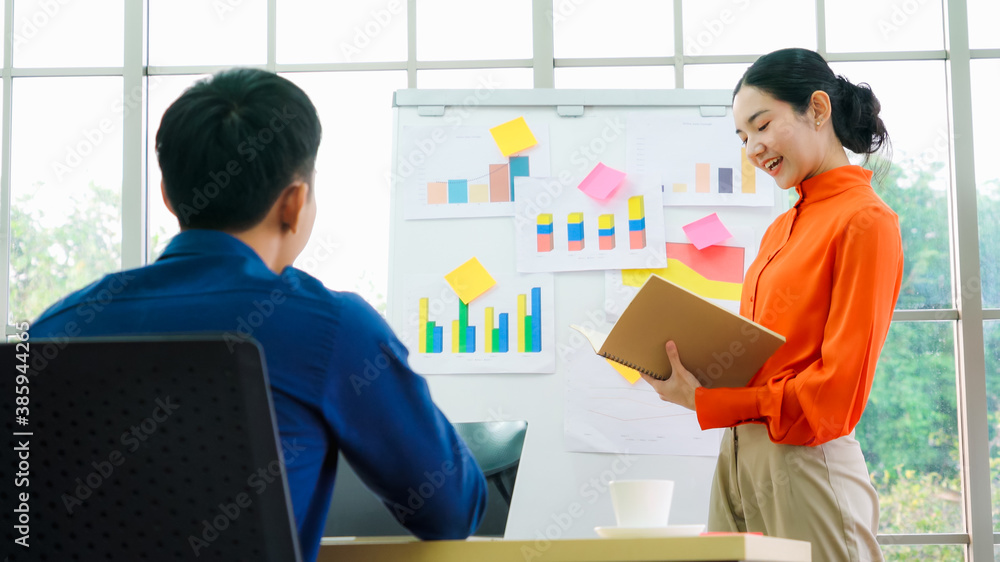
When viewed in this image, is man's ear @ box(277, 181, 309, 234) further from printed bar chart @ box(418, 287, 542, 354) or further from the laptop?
printed bar chart @ box(418, 287, 542, 354)

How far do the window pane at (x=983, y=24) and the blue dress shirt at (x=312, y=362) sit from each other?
2597 millimetres

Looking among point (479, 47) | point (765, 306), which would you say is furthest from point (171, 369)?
point (479, 47)

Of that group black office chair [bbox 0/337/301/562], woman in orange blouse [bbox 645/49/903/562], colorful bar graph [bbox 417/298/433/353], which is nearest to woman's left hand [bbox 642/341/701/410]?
woman in orange blouse [bbox 645/49/903/562]

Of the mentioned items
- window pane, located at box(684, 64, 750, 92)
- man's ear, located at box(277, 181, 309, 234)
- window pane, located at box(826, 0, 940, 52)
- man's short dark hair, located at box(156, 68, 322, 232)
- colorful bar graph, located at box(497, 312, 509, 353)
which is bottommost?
colorful bar graph, located at box(497, 312, 509, 353)

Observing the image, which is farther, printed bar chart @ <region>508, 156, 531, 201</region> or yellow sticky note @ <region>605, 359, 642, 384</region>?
printed bar chart @ <region>508, 156, 531, 201</region>

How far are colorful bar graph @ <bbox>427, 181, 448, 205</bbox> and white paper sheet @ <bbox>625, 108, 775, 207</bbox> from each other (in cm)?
54

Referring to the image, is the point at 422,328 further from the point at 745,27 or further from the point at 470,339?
the point at 745,27

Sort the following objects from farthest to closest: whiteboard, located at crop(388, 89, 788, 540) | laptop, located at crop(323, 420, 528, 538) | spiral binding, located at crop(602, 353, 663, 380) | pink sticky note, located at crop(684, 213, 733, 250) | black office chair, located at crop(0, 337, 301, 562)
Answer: pink sticky note, located at crop(684, 213, 733, 250) → whiteboard, located at crop(388, 89, 788, 540) → spiral binding, located at crop(602, 353, 663, 380) → laptop, located at crop(323, 420, 528, 538) → black office chair, located at crop(0, 337, 301, 562)

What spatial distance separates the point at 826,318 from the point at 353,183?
1590mm

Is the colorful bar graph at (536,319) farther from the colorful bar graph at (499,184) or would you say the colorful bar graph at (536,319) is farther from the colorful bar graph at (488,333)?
the colorful bar graph at (499,184)

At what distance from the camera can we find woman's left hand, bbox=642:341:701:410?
168cm

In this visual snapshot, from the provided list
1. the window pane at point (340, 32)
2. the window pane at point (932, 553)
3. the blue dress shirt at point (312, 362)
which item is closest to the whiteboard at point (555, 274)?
the window pane at point (340, 32)

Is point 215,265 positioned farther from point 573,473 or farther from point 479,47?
point 479,47

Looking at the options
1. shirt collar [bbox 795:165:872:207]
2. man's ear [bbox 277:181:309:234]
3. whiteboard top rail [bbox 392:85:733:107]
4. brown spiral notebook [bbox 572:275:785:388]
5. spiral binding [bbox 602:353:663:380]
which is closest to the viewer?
man's ear [bbox 277:181:309:234]
